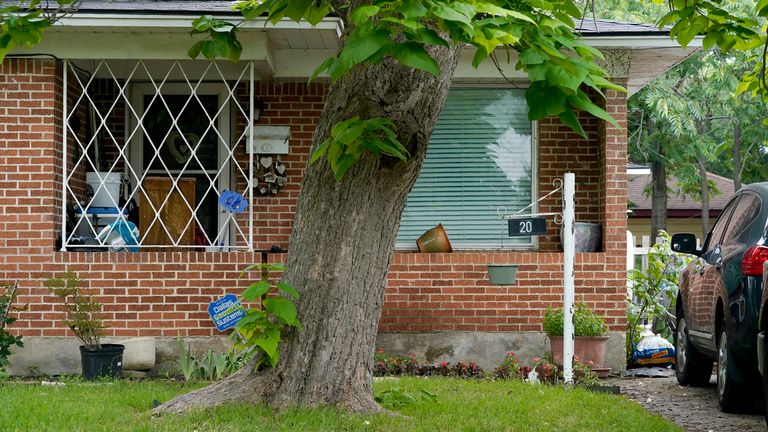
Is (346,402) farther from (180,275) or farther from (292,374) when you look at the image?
(180,275)

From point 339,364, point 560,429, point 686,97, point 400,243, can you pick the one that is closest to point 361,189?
point 339,364

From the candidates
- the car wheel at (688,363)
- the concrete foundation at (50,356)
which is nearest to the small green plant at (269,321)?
the concrete foundation at (50,356)

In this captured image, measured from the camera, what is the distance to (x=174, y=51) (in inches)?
373

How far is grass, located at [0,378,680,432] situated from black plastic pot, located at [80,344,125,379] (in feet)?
1.42

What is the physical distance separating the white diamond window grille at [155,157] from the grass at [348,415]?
188 centimetres

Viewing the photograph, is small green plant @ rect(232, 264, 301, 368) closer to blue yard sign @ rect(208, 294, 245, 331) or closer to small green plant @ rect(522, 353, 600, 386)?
blue yard sign @ rect(208, 294, 245, 331)

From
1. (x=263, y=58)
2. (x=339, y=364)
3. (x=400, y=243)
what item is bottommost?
(x=339, y=364)

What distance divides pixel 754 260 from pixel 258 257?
15.3ft

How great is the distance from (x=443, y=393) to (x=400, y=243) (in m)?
3.10

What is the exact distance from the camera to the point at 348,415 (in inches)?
255

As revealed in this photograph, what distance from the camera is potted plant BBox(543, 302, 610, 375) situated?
9.48 m

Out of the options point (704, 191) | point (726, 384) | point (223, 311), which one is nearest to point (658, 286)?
point (726, 384)

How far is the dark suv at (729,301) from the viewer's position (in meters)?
7.20

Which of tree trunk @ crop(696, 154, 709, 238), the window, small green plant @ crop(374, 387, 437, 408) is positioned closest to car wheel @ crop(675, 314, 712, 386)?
the window
